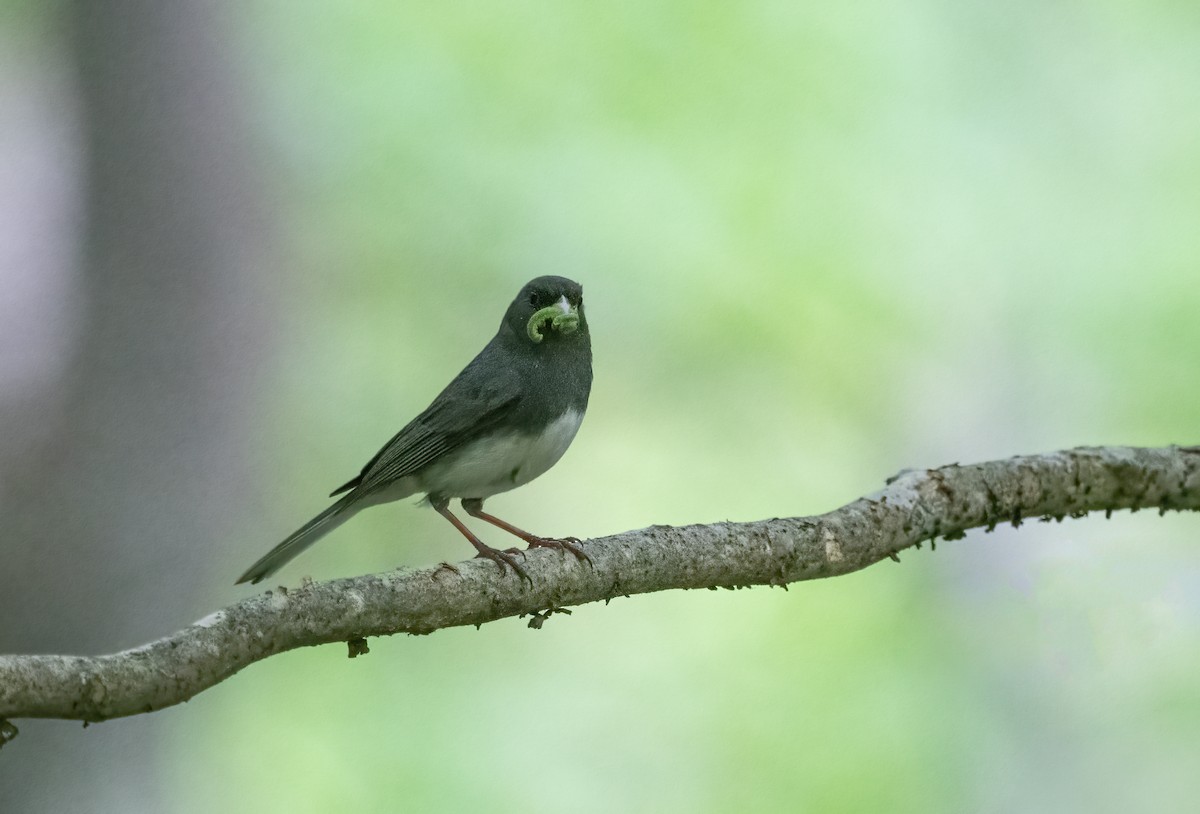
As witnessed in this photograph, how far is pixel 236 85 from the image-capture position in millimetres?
4773

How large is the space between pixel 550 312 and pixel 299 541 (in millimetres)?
947

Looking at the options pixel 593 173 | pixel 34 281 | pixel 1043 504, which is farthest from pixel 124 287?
pixel 1043 504

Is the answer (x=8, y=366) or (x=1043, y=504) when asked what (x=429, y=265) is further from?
(x=1043, y=504)

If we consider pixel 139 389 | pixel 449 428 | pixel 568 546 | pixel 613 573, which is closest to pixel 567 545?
pixel 568 546

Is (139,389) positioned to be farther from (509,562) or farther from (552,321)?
(509,562)

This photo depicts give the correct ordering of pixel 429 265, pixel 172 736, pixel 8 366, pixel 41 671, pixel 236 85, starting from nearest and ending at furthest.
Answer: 1. pixel 41 671
2. pixel 8 366
3. pixel 172 736
4. pixel 236 85
5. pixel 429 265

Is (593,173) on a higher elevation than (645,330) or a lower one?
higher

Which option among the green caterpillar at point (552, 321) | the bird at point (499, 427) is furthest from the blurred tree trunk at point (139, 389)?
the green caterpillar at point (552, 321)

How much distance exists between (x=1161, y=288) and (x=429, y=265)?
3.37 meters

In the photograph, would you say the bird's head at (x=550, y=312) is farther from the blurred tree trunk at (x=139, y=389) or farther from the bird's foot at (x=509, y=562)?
the blurred tree trunk at (x=139, y=389)

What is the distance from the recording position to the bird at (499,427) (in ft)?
10.1

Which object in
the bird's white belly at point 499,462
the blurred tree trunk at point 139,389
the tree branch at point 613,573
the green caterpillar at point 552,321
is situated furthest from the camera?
the blurred tree trunk at point 139,389

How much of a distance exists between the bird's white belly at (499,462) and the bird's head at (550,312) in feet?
0.82

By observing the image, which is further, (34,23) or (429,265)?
(429,265)
